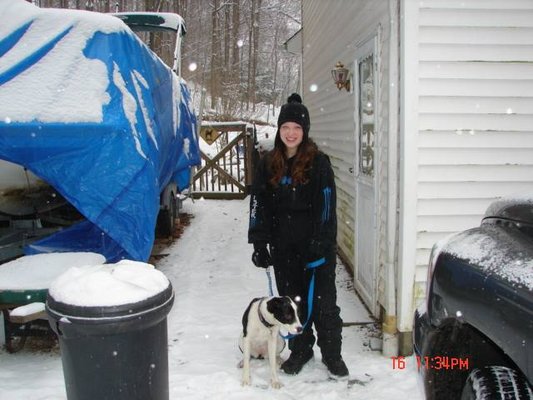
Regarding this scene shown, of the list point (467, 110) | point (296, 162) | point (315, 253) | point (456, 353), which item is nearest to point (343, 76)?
point (467, 110)

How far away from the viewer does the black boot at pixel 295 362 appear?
404 centimetres

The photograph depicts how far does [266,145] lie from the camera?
40.6 ft

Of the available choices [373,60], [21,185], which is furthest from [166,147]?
[373,60]

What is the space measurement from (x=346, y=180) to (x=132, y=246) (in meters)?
3.20

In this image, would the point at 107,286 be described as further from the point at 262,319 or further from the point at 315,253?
the point at 315,253

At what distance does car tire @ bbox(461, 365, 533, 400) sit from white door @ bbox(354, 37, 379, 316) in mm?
2769

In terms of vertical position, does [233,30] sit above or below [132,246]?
above

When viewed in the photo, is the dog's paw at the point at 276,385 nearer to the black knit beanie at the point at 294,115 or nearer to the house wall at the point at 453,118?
the house wall at the point at 453,118

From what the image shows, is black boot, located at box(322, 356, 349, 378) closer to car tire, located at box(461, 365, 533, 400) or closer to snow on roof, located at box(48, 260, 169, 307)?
snow on roof, located at box(48, 260, 169, 307)

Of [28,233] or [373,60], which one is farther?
[28,233]

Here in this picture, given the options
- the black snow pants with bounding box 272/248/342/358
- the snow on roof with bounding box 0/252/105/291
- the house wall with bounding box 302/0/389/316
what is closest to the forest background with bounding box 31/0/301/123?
the house wall with bounding box 302/0/389/316

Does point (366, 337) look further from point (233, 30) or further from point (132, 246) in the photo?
point (233, 30)

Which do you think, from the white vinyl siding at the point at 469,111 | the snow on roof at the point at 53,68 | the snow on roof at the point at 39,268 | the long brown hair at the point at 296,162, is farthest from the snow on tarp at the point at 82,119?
the white vinyl siding at the point at 469,111

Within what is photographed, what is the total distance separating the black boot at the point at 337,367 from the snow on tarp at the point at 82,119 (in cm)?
204
